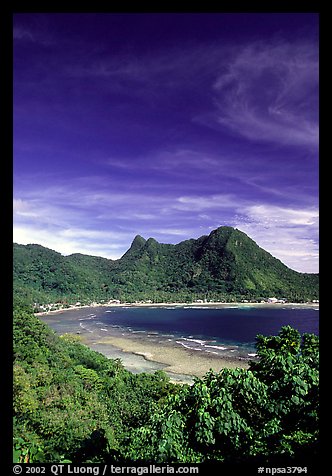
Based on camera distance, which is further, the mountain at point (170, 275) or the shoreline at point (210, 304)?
the mountain at point (170, 275)

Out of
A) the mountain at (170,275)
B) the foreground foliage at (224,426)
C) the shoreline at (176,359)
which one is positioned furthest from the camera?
the mountain at (170,275)

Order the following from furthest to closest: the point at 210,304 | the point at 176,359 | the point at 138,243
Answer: the point at 138,243 < the point at 210,304 < the point at 176,359

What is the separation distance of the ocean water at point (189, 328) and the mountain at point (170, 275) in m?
15.2

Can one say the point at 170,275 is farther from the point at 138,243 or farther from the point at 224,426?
the point at 224,426

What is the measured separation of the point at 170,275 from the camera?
85.2 metres

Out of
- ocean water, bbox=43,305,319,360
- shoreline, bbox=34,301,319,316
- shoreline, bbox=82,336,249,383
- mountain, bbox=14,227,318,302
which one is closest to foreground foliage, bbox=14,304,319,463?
shoreline, bbox=82,336,249,383

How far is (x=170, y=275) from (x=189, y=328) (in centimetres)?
4769

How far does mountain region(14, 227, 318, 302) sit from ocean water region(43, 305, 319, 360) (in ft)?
50.0

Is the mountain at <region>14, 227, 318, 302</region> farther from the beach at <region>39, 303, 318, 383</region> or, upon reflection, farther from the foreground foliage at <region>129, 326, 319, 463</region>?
the foreground foliage at <region>129, 326, 319, 463</region>

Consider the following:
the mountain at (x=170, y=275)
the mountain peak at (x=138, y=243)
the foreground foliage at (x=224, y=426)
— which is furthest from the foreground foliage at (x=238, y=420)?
the mountain peak at (x=138, y=243)

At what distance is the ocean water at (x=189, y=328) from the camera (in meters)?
27.1

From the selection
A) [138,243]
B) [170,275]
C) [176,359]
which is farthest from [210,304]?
[138,243]

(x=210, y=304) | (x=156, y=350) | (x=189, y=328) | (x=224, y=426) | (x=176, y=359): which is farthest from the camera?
(x=210, y=304)

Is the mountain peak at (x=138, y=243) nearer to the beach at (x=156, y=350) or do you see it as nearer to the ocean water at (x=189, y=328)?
the ocean water at (x=189, y=328)
